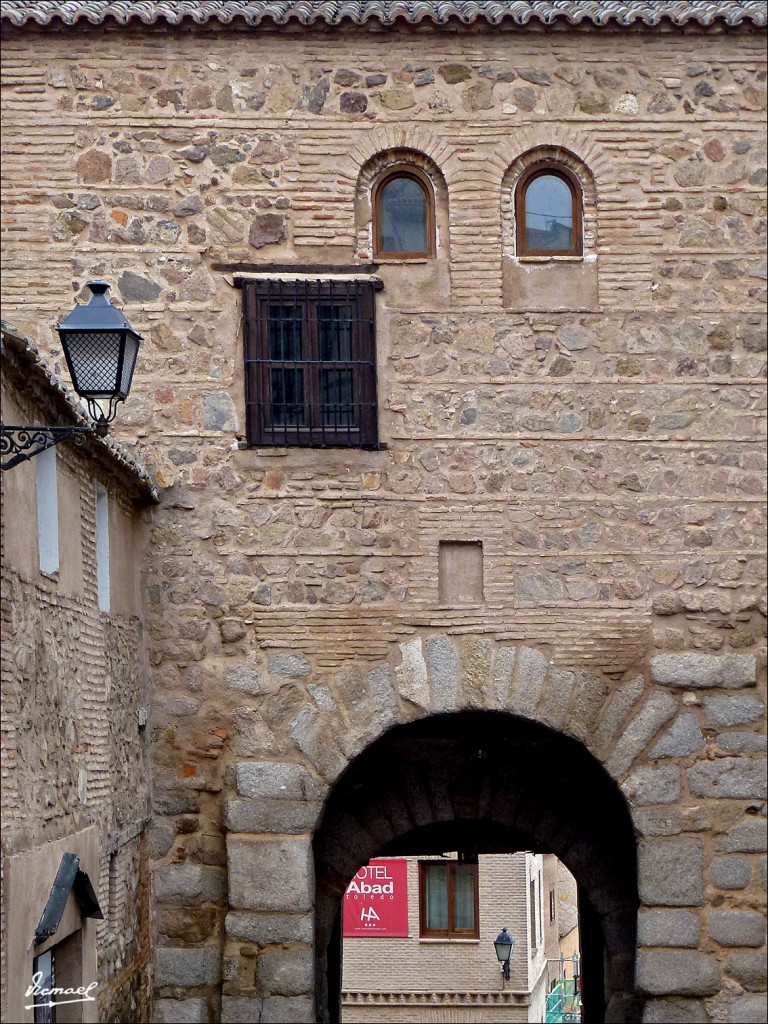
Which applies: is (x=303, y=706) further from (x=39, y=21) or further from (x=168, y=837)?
(x=39, y=21)

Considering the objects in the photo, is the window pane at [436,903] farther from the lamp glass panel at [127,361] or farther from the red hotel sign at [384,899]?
the lamp glass panel at [127,361]

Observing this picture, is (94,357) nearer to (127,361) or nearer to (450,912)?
(127,361)

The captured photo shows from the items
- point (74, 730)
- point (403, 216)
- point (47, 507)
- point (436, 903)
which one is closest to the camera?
point (47, 507)

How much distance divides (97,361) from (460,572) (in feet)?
12.7

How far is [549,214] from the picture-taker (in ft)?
32.9

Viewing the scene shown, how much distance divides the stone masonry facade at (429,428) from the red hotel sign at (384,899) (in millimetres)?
12323

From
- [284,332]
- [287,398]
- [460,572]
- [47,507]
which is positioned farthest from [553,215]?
[47,507]

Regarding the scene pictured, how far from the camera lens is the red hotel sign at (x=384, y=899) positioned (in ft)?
72.7

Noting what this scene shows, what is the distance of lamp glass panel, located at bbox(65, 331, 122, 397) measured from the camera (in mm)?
6320

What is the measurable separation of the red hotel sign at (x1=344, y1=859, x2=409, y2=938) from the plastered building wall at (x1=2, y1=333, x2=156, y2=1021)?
12.9 meters

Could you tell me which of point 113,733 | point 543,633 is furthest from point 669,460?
point 113,733

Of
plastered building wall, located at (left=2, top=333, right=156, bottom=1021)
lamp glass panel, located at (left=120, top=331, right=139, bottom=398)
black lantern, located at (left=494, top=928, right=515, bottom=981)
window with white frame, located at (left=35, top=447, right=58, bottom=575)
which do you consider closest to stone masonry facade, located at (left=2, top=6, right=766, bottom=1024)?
plastered building wall, located at (left=2, top=333, right=156, bottom=1021)

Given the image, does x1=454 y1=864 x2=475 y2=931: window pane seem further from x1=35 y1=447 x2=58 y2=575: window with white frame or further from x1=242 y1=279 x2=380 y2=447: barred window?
x1=35 y1=447 x2=58 y2=575: window with white frame

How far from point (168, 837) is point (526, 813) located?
2519 millimetres
